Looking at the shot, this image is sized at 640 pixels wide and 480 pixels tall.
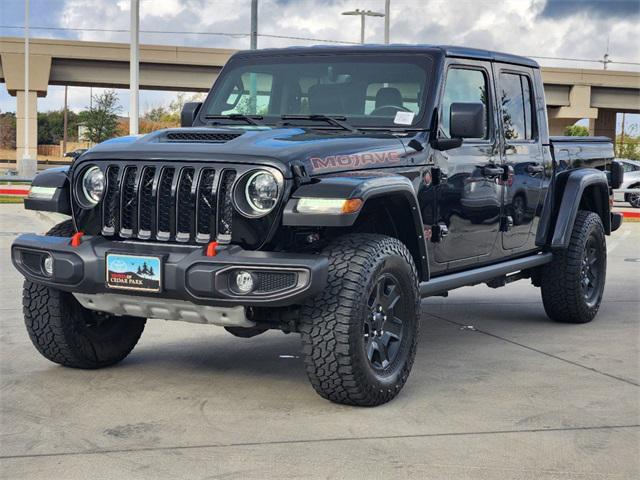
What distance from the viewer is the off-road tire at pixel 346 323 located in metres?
5.16

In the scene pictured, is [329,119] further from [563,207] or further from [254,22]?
[254,22]

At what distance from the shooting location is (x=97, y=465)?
4.43 metres

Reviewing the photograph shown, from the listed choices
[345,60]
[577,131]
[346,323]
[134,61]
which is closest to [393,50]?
[345,60]

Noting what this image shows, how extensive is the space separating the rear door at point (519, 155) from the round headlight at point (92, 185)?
111 inches

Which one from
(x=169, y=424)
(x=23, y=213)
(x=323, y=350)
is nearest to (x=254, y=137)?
(x=323, y=350)

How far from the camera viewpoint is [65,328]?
5973mm

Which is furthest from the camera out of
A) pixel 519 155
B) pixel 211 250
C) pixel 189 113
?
pixel 519 155

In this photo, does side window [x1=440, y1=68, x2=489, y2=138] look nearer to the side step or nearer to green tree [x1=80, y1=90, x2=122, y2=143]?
the side step

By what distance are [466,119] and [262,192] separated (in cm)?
147

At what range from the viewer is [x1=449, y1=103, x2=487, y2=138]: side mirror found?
19.9ft

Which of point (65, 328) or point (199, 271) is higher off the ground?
point (199, 271)

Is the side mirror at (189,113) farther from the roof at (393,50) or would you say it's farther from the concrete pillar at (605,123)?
the concrete pillar at (605,123)

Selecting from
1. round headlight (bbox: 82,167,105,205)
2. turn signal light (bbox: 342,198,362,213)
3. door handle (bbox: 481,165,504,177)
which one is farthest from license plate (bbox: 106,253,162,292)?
door handle (bbox: 481,165,504,177)

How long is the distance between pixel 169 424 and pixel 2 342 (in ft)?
7.86
